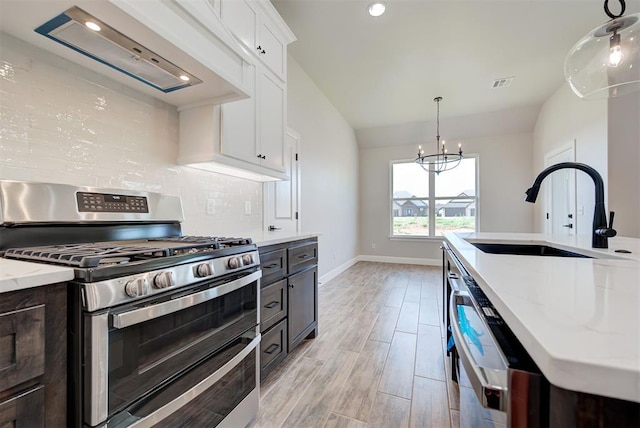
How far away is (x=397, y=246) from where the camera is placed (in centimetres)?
640

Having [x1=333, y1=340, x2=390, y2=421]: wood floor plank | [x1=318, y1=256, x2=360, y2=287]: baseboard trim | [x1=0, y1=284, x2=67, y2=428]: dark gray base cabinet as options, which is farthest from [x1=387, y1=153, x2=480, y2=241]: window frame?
[x1=0, y1=284, x2=67, y2=428]: dark gray base cabinet

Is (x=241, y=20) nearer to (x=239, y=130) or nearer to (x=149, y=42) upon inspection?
(x=239, y=130)

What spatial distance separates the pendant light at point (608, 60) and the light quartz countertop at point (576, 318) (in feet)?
4.02

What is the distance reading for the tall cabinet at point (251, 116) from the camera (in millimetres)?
1776

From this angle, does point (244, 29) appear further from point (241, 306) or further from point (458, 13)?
point (458, 13)

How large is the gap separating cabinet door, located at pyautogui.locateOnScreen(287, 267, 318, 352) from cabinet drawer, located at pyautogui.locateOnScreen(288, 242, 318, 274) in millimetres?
58

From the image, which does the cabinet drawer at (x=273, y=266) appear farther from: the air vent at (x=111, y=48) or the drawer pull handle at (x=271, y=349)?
the air vent at (x=111, y=48)

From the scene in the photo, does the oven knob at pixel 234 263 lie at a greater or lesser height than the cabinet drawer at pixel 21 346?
greater

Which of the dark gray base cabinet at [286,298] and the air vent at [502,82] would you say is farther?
the air vent at [502,82]

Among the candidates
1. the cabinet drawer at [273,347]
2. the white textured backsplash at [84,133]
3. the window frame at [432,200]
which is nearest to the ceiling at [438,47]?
the window frame at [432,200]

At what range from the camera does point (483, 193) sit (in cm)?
583

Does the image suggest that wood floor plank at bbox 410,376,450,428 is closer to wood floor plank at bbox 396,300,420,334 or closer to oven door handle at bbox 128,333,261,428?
wood floor plank at bbox 396,300,420,334

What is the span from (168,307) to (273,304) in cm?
93

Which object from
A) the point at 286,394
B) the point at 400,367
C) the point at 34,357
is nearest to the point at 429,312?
the point at 400,367
